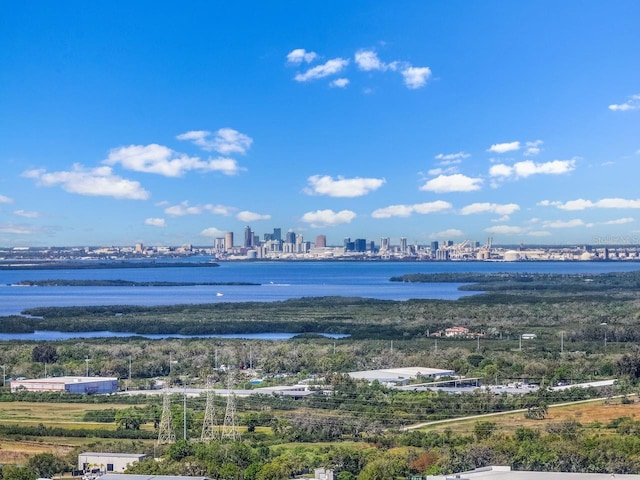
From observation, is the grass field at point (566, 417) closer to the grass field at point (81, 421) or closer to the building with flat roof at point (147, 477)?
the grass field at point (81, 421)

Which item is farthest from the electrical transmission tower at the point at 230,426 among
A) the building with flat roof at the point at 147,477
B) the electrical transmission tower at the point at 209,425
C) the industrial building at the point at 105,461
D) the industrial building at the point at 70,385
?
the industrial building at the point at 70,385

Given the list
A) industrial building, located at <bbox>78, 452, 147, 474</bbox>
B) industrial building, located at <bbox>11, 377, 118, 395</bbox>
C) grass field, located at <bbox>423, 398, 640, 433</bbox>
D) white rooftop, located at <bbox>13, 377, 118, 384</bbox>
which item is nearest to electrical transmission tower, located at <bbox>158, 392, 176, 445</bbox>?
industrial building, located at <bbox>78, 452, 147, 474</bbox>

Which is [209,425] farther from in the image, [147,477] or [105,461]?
[147,477]

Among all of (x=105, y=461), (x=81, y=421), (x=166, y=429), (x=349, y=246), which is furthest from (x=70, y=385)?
A: (x=349, y=246)

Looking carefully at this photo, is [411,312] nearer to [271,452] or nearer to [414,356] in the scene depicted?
[414,356]

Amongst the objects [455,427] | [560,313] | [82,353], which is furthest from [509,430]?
[560,313]
